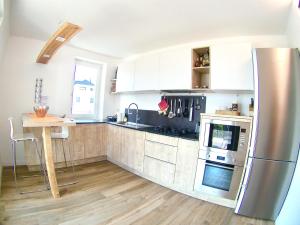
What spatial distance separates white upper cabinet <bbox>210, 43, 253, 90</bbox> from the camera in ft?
7.71

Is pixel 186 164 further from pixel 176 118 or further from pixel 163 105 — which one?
pixel 163 105

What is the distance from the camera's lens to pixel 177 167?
264 centimetres

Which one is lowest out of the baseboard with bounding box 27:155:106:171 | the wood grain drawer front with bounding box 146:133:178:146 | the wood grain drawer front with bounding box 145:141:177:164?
the baseboard with bounding box 27:155:106:171

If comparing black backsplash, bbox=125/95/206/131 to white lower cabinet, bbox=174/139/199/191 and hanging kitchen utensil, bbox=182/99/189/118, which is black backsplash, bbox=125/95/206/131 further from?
white lower cabinet, bbox=174/139/199/191

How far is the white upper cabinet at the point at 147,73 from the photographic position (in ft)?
10.7

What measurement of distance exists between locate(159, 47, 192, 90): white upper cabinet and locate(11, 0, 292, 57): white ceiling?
0.27 m

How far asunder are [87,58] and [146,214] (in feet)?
10.9

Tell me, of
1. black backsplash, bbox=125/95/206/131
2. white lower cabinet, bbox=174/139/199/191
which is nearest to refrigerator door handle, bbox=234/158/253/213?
white lower cabinet, bbox=174/139/199/191

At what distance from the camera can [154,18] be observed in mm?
2311

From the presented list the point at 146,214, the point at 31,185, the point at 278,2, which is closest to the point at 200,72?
the point at 278,2

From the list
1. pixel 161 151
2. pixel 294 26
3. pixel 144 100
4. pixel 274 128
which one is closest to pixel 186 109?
pixel 161 151

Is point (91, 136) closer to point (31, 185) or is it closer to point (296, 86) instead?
point (31, 185)

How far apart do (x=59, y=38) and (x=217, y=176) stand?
271 cm

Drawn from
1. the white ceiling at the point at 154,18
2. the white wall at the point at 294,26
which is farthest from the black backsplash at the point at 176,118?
the white wall at the point at 294,26
